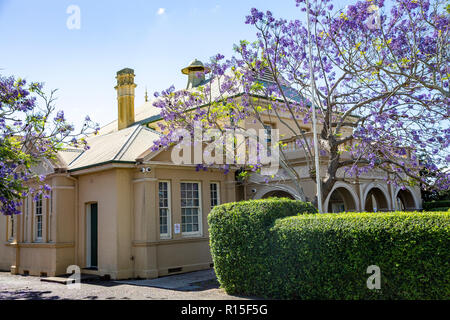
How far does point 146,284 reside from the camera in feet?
40.4

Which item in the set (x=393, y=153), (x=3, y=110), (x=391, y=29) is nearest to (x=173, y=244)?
(x=3, y=110)

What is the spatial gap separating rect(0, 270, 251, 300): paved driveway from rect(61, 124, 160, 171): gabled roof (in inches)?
162

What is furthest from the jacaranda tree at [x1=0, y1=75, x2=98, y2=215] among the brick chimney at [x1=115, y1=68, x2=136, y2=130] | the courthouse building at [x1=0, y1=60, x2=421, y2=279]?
the brick chimney at [x1=115, y1=68, x2=136, y2=130]

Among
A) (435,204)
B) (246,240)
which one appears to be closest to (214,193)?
(246,240)

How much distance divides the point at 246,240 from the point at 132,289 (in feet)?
13.0

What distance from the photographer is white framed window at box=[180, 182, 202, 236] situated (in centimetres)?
1518

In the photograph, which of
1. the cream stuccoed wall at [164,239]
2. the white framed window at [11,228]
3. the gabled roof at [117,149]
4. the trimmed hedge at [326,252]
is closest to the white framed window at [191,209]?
the cream stuccoed wall at [164,239]

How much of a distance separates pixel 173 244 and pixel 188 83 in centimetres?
1351

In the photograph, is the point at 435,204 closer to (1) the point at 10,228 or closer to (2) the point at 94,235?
(2) the point at 94,235

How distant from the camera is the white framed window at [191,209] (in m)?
15.2

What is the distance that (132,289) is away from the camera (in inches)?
457

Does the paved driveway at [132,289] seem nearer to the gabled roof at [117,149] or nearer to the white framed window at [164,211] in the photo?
the white framed window at [164,211]

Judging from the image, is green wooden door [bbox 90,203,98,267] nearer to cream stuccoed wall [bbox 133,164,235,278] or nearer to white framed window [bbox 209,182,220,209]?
cream stuccoed wall [bbox 133,164,235,278]

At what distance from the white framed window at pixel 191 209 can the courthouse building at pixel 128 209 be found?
0.04 metres
